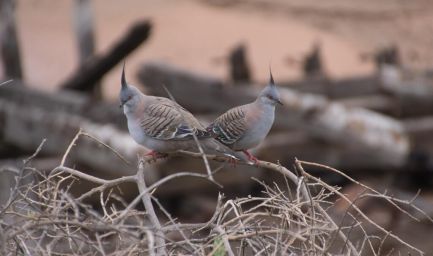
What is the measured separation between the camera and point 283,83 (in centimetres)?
1464

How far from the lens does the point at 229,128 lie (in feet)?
20.4

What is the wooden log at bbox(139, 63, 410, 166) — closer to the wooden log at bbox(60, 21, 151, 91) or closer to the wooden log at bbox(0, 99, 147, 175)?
the wooden log at bbox(60, 21, 151, 91)

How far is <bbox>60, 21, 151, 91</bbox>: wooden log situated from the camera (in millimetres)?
13508

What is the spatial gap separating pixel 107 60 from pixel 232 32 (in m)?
12.1

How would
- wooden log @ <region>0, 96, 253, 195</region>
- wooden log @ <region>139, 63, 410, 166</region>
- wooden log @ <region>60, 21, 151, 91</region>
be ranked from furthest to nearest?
wooden log @ <region>60, 21, 151, 91</region>
wooden log @ <region>139, 63, 410, 166</region>
wooden log @ <region>0, 96, 253, 195</region>

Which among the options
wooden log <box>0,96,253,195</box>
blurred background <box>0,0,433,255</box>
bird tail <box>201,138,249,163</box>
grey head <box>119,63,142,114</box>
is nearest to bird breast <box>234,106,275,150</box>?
bird tail <box>201,138,249,163</box>

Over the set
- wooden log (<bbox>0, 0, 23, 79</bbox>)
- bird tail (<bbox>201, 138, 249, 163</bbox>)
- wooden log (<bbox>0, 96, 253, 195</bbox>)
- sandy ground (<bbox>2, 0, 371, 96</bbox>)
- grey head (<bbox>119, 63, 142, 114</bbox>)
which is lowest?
sandy ground (<bbox>2, 0, 371, 96</bbox>)

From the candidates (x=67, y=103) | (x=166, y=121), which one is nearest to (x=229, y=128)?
(x=166, y=121)

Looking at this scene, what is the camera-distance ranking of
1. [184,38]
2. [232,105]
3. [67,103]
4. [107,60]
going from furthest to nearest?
[184,38] < [107,60] < [232,105] < [67,103]

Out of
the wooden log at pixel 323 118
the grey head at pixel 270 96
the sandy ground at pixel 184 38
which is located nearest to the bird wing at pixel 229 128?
the grey head at pixel 270 96

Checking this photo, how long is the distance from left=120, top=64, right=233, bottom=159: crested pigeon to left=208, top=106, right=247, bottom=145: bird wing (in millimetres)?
72

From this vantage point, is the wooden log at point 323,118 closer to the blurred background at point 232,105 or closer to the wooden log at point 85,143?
the blurred background at point 232,105

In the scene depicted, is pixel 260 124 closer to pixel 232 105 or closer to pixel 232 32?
pixel 232 105

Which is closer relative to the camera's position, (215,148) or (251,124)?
(215,148)
